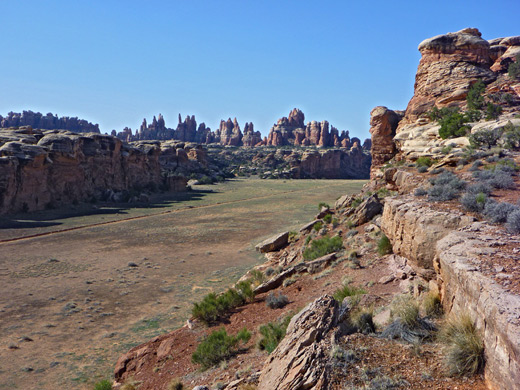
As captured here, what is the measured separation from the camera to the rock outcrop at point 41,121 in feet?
483

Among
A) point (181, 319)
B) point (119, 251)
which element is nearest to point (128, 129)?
point (119, 251)

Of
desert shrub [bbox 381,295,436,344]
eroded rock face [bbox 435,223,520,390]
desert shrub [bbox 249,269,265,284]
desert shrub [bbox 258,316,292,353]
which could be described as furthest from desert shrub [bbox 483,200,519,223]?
desert shrub [bbox 249,269,265,284]

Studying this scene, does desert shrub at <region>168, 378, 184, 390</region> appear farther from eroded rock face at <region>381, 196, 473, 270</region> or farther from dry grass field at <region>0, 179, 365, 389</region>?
eroded rock face at <region>381, 196, 473, 270</region>

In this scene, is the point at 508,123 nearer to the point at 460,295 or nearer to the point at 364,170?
the point at 460,295

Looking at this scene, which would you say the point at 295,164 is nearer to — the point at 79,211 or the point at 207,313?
the point at 79,211

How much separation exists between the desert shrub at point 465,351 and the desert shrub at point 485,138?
16018 mm

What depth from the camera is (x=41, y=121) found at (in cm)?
15175

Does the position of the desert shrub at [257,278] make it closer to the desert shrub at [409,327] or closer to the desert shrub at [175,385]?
the desert shrub at [175,385]

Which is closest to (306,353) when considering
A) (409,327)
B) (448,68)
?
(409,327)

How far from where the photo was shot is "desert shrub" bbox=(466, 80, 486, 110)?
2356 centimetres

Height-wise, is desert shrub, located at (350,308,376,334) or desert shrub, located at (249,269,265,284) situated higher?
desert shrub, located at (350,308,376,334)

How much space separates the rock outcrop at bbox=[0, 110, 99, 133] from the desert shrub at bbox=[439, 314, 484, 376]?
167 meters

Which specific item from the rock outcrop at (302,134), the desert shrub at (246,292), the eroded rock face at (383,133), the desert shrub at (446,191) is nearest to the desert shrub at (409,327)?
the desert shrub at (446,191)

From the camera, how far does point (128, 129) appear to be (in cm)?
17000
